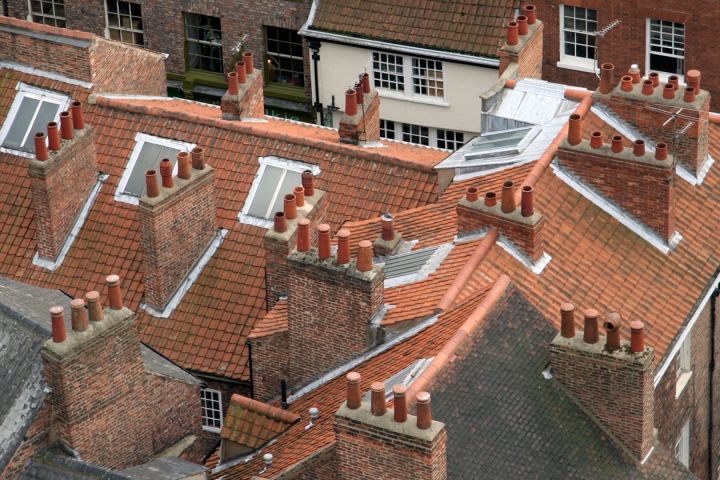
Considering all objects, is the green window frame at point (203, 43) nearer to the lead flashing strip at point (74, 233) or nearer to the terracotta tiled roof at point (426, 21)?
the terracotta tiled roof at point (426, 21)

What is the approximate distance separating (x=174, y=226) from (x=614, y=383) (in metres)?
13.9

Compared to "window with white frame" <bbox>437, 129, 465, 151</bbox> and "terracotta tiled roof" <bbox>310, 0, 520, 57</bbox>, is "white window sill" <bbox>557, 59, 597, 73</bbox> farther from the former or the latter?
"window with white frame" <bbox>437, 129, 465, 151</bbox>

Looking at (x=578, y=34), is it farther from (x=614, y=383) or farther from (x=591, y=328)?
(x=614, y=383)

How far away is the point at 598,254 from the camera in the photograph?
39469 mm

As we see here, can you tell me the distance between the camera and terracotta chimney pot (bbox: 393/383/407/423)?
3219 centimetres

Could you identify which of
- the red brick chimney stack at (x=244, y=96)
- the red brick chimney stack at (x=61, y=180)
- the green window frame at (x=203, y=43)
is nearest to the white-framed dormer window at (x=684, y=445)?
the red brick chimney stack at (x=244, y=96)

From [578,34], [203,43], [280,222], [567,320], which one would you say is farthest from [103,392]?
[203,43]

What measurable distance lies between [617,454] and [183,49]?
1287 inches

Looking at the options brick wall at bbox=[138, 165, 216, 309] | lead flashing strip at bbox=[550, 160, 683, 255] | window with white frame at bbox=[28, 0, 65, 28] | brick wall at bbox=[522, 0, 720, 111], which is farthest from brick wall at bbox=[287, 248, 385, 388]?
window with white frame at bbox=[28, 0, 65, 28]

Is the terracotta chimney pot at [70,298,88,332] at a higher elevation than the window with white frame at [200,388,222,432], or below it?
higher

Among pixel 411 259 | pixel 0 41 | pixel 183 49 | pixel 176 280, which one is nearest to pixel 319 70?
pixel 183 49

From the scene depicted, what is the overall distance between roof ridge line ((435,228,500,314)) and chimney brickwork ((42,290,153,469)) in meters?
6.85

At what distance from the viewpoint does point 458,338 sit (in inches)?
1384

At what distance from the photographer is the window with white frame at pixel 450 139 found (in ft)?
193
